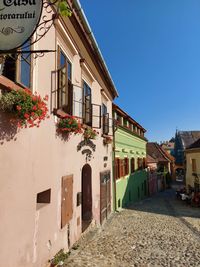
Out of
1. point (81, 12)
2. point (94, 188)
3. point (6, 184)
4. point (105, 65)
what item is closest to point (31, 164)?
point (6, 184)

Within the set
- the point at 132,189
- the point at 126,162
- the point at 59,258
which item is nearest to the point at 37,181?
the point at 59,258

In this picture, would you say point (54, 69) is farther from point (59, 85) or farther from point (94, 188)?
point (94, 188)

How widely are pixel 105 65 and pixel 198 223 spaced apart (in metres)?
9.03

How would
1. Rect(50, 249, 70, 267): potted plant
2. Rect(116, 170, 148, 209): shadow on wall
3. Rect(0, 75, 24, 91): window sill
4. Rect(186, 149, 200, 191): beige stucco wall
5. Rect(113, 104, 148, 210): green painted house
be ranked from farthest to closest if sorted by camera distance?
Rect(186, 149, 200, 191): beige stucco wall
Rect(116, 170, 148, 209): shadow on wall
Rect(113, 104, 148, 210): green painted house
Rect(50, 249, 70, 267): potted plant
Rect(0, 75, 24, 91): window sill

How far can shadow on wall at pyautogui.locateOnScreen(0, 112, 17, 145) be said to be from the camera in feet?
12.3

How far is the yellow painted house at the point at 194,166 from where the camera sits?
2244 centimetres

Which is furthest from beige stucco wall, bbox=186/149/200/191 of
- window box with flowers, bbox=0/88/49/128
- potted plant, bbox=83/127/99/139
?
window box with flowers, bbox=0/88/49/128

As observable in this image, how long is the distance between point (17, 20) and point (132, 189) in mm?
18045

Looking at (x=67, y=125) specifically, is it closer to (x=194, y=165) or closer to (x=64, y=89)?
(x=64, y=89)

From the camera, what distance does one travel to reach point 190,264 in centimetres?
643

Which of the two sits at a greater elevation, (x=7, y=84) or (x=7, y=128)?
(x=7, y=84)

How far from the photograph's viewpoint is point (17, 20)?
118 inches

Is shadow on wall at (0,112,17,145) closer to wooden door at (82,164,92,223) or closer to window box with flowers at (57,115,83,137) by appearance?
window box with flowers at (57,115,83,137)

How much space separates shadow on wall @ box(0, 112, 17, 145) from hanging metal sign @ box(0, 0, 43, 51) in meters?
1.14
